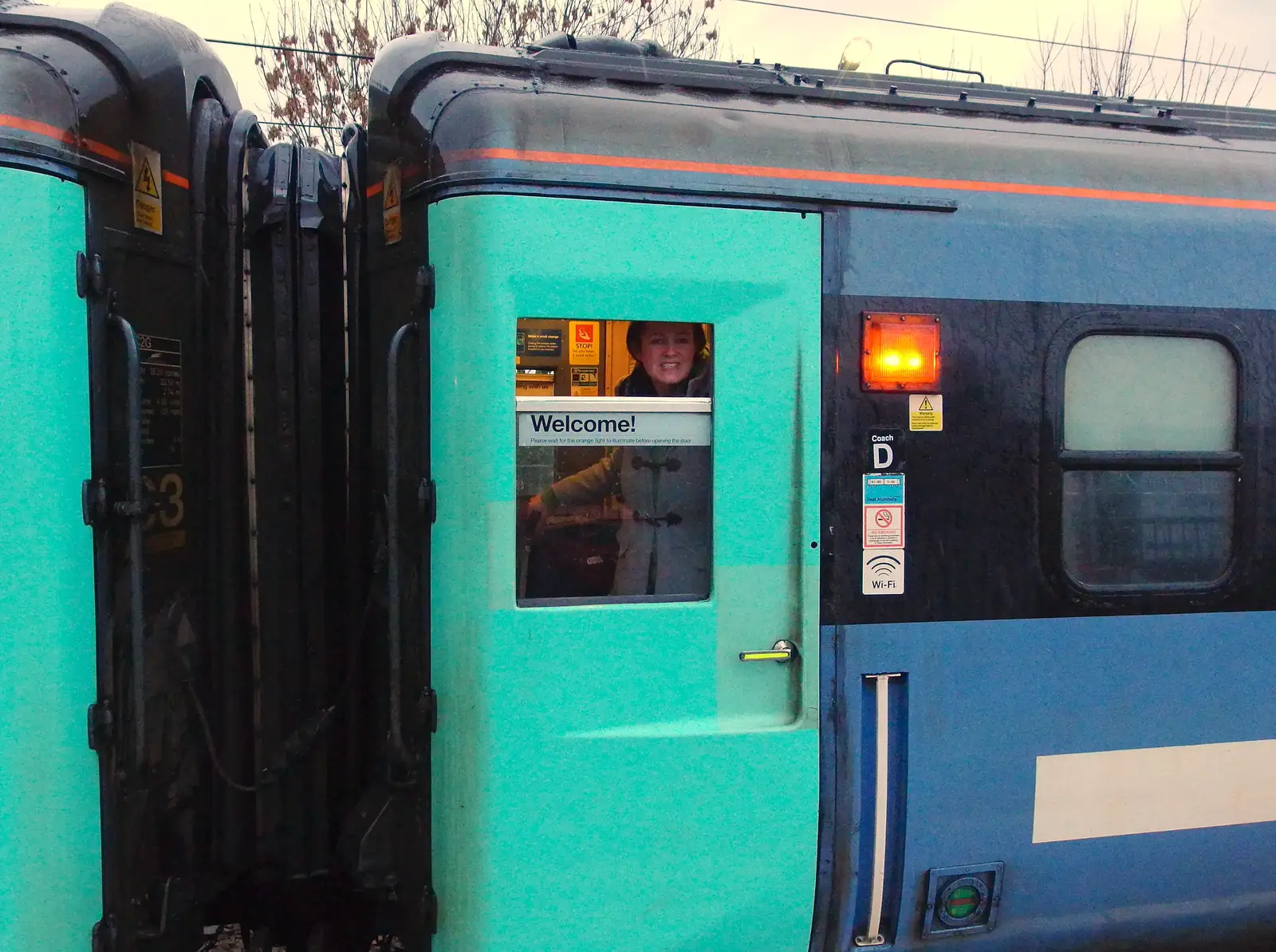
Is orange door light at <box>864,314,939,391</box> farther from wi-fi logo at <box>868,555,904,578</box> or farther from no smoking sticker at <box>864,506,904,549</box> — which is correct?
wi-fi logo at <box>868,555,904,578</box>

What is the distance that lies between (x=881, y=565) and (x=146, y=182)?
2.17 meters

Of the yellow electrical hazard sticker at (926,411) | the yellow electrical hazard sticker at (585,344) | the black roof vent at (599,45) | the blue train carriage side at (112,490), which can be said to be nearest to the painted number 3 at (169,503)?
the blue train carriage side at (112,490)

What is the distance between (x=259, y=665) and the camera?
2832 mm

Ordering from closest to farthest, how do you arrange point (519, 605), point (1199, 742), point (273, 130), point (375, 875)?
1. point (519, 605)
2. point (375, 875)
3. point (1199, 742)
4. point (273, 130)

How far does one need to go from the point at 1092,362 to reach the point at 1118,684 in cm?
92

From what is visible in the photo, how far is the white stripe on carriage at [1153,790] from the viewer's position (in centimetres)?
279

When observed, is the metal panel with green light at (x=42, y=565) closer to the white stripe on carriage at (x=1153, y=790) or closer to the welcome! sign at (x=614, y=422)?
the welcome! sign at (x=614, y=422)

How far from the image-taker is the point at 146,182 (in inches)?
102

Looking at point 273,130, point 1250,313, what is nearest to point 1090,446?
point 1250,313

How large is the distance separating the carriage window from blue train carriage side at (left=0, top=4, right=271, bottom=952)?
2409mm

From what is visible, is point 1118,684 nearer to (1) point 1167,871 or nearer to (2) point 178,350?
(1) point 1167,871

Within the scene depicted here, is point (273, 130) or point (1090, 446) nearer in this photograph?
point (1090, 446)

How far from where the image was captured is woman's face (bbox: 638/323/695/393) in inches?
103

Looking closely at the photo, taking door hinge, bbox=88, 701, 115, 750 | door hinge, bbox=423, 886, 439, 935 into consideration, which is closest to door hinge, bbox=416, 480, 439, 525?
door hinge, bbox=88, 701, 115, 750
